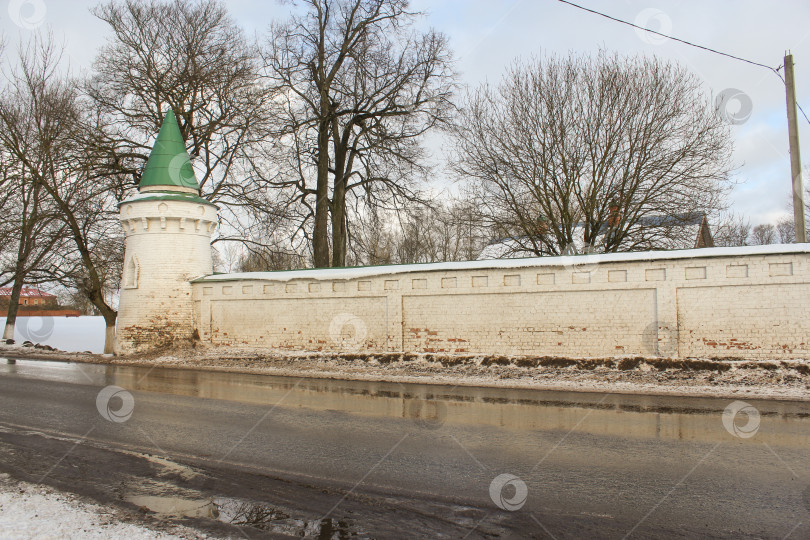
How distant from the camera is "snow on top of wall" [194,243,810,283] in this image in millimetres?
12023

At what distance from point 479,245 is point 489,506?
805 inches

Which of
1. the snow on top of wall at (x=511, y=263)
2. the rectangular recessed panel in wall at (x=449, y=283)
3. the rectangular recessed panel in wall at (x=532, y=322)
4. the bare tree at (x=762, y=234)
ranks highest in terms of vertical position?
the bare tree at (x=762, y=234)

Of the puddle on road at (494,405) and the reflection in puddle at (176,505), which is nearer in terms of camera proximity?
the reflection in puddle at (176,505)

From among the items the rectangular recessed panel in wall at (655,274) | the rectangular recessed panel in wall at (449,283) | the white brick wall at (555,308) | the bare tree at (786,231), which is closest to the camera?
the white brick wall at (555,308)

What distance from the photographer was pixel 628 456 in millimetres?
6160

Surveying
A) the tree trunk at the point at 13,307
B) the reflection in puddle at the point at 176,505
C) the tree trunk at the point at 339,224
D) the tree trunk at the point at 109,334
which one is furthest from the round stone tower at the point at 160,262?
the reflection in puddle at the point at 176,505

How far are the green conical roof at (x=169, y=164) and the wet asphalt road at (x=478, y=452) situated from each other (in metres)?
9.71

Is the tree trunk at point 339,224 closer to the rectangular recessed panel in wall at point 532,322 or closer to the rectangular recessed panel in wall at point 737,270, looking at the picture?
the rectangular recessed panel in wall at point 532,322

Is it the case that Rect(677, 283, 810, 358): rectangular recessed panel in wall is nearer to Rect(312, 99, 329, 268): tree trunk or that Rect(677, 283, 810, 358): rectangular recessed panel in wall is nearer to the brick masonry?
the brick masonry

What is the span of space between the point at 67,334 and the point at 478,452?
119ft

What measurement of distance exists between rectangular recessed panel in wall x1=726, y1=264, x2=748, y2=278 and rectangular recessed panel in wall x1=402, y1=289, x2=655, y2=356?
1.55 meters

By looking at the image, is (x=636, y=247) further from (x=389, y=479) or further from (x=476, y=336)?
(x=389, y=479)

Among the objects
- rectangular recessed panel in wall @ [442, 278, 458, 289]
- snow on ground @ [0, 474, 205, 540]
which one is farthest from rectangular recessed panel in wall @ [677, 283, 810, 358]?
snow on ground @ [0, 474, 205, 540]

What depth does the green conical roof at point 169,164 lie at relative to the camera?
19.2 metres
